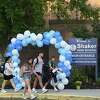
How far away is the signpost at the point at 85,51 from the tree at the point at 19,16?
6.57ft

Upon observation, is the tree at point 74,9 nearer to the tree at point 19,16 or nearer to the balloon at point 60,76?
the tree at point 19,16

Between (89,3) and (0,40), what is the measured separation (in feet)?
16.9

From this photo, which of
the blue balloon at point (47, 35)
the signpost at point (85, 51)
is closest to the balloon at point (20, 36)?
the blue balloon at point (47, 35)

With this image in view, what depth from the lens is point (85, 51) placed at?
24219mm

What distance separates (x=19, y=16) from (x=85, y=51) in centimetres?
372

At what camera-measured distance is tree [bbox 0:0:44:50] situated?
78.9 feet

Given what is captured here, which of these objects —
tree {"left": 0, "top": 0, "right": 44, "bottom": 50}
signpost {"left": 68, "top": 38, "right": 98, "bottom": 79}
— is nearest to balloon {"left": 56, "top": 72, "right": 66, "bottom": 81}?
signpost {"left": 68, "top": 38, "right": 98, "bottom": 79}

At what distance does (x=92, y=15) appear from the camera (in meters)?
25.1

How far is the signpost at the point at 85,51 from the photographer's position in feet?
79.4

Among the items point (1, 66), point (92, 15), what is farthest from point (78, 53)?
point (1, 66)

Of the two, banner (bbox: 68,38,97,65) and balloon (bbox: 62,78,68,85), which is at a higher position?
banner (bbox: 68,38,97,65)

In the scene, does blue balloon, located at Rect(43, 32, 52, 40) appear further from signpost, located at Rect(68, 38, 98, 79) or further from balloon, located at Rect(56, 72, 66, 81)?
signpost, located at Rect(68, 38, 98, 79)

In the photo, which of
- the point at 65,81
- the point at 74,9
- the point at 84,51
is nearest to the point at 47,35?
the point at 65,81

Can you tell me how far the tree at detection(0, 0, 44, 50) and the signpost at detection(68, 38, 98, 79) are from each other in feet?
6.57
